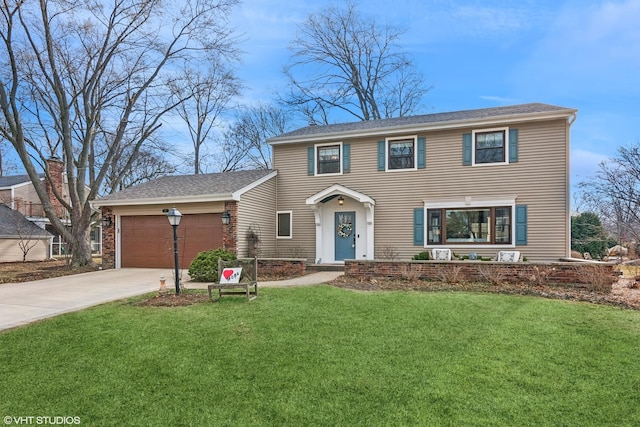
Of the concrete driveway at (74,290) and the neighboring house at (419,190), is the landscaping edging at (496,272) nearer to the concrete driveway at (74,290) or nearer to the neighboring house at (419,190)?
the concrete driveway at (74,290)

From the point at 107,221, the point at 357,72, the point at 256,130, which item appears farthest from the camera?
the point at 256,130

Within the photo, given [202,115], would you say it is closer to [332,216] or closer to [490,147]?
[332,216]

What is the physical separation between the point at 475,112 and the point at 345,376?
484 inches

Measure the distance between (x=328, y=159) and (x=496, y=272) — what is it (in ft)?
24.5

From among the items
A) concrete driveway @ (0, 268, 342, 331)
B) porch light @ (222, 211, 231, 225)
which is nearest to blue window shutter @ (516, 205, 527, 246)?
concrete driveway @ (0, 268, 342, 331)

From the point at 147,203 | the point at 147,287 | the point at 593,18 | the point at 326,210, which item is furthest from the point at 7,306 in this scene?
the point at 593,18

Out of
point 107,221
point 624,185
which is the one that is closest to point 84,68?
point 107,221

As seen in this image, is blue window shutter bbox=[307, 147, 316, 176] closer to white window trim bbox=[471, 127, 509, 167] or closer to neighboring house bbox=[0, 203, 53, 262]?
white window trim bbox=[471, 127, 509, 167]

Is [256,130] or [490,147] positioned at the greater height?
[256,130]

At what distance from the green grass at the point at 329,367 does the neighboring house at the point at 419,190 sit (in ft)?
20.0

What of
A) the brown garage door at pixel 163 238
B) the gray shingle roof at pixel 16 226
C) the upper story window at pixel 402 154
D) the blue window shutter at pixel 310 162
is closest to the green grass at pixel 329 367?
the brown garage door at pixel 163 238

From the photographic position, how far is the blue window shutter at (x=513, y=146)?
12234mm

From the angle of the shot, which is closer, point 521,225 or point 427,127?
point 521,225

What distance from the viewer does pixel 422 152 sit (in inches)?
526
